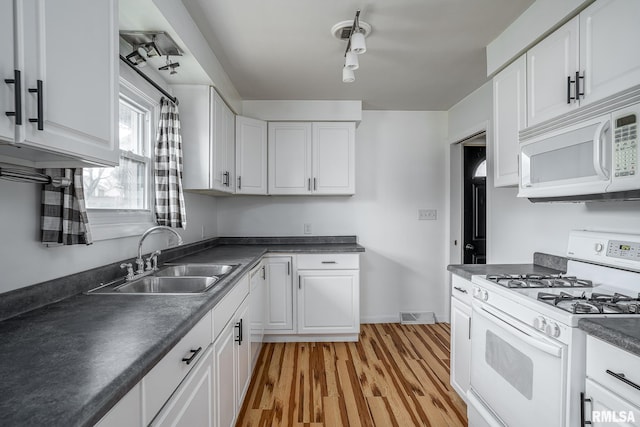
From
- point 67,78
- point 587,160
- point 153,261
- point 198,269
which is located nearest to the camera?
point 67,78

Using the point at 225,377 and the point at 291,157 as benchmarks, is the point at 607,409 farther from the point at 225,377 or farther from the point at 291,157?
the point at 291,157

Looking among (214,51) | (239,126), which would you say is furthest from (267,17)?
(239,126)

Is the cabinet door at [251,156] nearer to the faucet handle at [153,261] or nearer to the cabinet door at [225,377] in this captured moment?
the faucet handle at [153,261]

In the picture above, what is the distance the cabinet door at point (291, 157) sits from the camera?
10.4ft

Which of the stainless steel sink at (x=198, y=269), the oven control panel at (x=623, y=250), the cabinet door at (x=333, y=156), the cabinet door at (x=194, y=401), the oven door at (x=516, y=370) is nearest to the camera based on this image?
the cabinet door at (x=194, y=401)

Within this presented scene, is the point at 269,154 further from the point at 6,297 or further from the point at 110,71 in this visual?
the point at 6,297

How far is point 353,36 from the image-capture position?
1754 millimetres

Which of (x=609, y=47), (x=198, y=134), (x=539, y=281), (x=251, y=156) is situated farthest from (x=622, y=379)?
(x=251, y=156)

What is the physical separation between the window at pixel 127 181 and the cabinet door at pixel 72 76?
2.22ft

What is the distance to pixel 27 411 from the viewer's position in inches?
21.5

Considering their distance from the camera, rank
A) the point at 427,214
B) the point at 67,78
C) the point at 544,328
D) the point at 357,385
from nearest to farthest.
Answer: the point at 67,78 → the point at 544,328 → the point at 357,385 → the point at 427,214

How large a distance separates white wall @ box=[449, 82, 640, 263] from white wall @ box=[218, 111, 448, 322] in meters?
0.46

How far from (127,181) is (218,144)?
78cm

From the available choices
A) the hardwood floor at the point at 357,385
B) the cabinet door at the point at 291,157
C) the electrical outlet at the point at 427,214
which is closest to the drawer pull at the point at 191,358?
the hardwood floor at the point at 357,385
